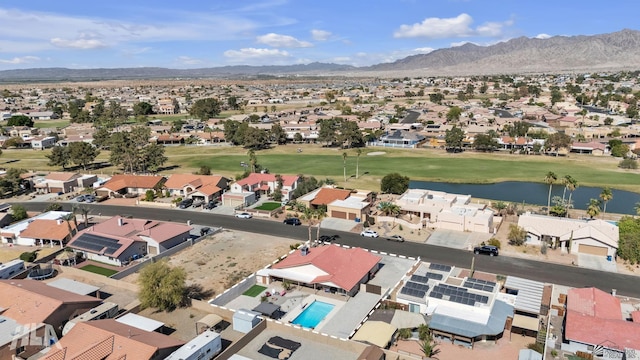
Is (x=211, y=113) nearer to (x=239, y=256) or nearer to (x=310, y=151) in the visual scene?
(x=310, y=151)

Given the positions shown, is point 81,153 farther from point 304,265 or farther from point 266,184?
point 304,265

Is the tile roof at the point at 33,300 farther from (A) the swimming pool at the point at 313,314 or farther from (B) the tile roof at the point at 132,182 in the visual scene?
(B) the tile roof at the point at 132,182

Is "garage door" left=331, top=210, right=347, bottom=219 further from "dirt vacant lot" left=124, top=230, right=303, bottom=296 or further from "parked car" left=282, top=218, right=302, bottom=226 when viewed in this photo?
"dirt vacant lot" left=124, top=230, right=303, bottom=296

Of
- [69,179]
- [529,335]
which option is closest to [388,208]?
[529,335]

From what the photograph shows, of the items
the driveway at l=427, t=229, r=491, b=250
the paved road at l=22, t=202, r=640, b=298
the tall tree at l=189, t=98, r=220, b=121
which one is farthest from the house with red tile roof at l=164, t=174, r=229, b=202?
the tall tree at l=189, t=98, r=220, b=121

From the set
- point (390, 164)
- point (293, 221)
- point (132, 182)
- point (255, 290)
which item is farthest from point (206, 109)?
point (255, 290)

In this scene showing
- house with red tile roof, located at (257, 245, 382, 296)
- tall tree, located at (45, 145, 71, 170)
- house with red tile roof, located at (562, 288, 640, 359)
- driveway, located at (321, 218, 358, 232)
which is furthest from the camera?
tall tree, located at (45, 145, 71, 170)
